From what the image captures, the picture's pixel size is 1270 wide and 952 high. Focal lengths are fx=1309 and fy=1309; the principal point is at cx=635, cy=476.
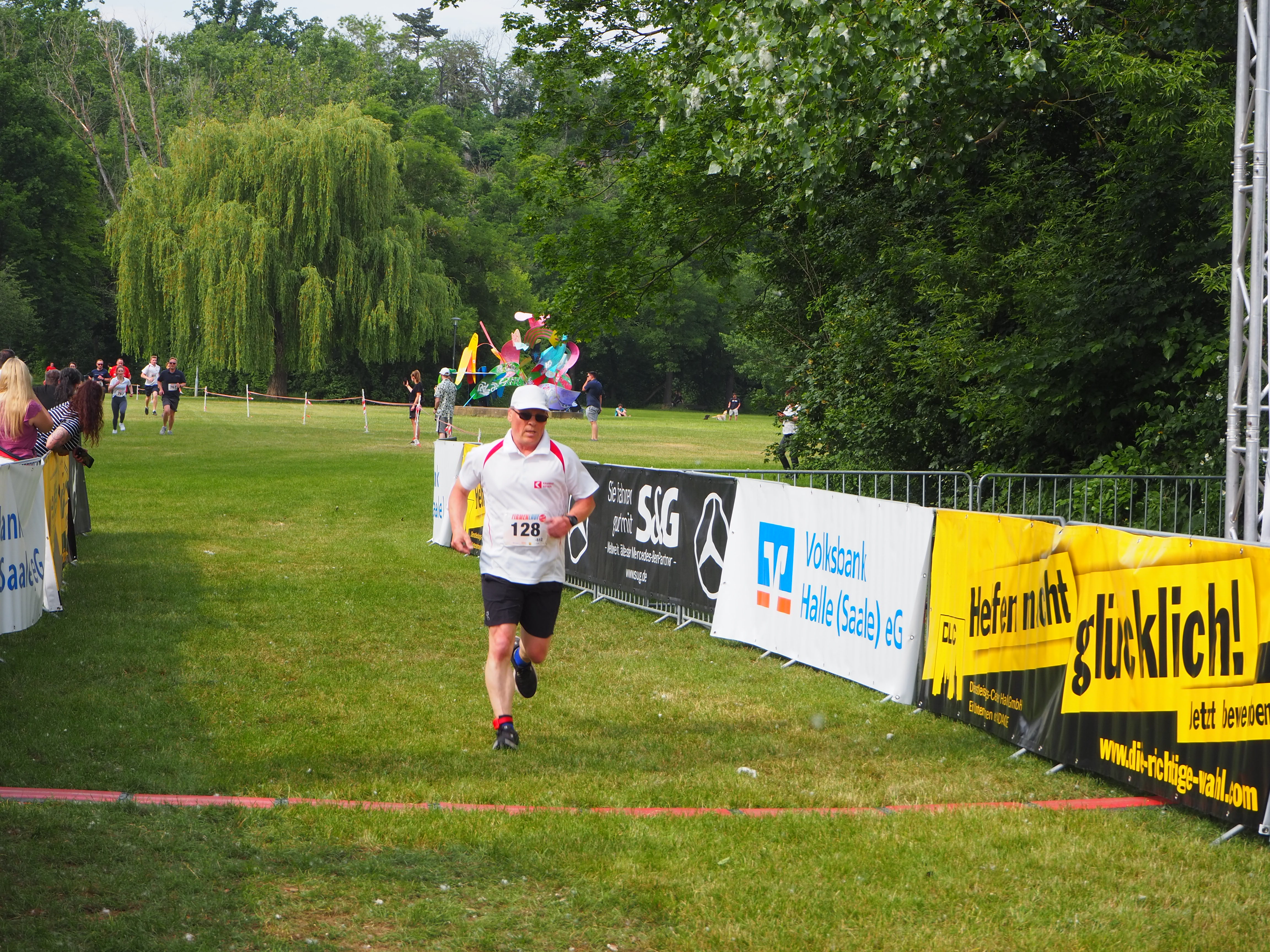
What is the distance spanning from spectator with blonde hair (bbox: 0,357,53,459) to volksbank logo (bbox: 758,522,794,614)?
6.08 meters

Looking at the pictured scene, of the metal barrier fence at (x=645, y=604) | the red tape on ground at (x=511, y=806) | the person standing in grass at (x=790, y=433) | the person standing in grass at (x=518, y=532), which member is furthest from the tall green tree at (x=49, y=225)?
the red tape on ground at (x=511, y=806)

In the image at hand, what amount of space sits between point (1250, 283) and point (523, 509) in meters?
5.51

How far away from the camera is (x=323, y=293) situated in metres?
50.9

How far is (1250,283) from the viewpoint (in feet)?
30.3

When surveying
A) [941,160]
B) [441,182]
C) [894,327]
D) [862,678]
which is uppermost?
[441,182]

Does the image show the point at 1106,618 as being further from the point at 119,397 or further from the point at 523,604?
the point at 119,397

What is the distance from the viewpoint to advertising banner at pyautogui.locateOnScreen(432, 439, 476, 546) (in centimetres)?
1683

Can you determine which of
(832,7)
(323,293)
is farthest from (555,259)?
(323,293)

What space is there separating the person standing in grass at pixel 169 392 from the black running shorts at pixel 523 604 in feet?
93.3

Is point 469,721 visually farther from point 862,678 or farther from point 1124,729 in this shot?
point 1124,729

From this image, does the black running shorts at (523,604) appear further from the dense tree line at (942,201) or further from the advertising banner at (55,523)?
the dense tree line at (942,201)

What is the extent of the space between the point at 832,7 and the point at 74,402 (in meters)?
9.76

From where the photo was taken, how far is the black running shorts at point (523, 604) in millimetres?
7391

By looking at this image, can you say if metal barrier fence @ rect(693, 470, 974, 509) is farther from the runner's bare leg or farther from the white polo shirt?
the runner's bare leg
